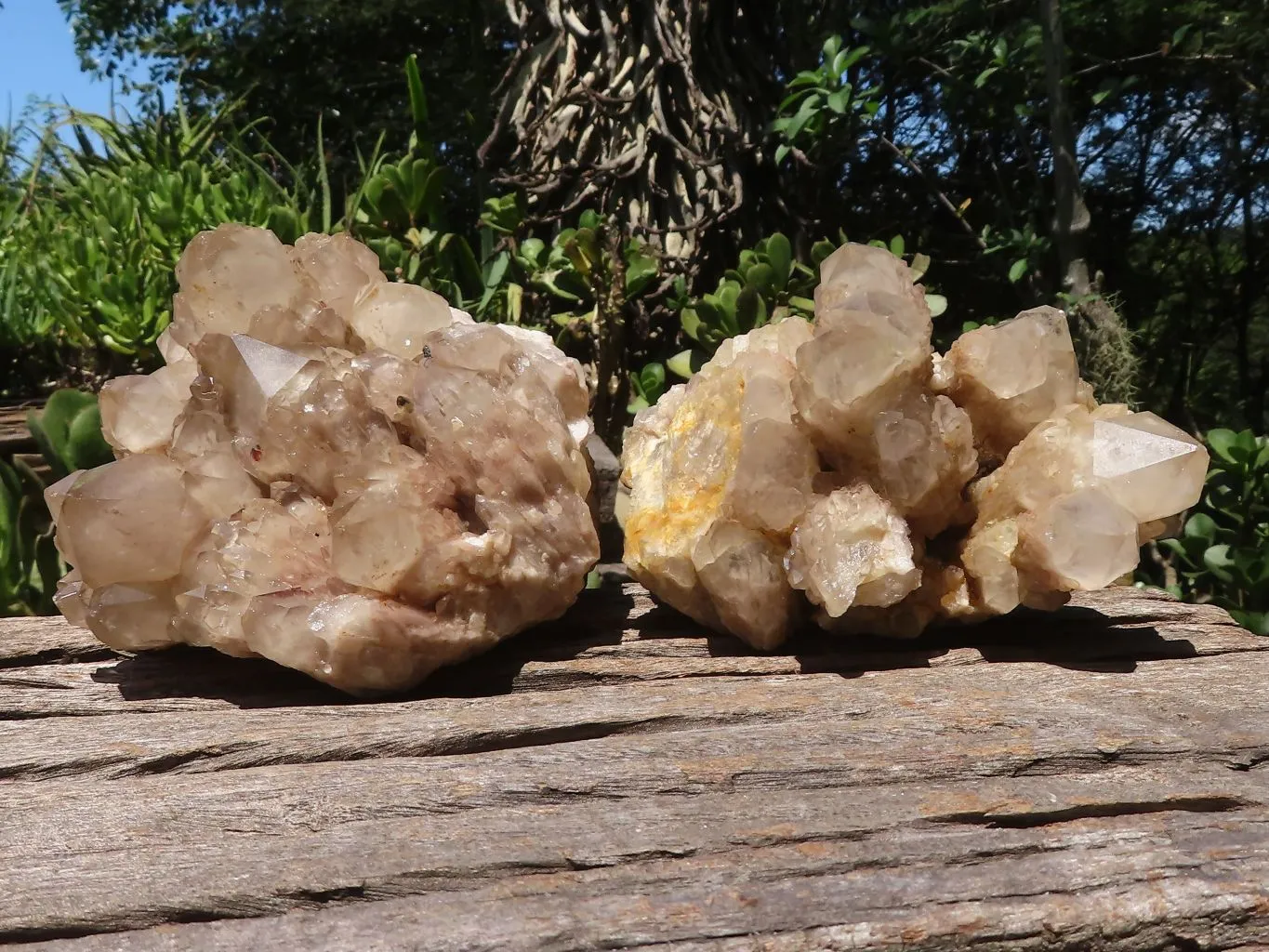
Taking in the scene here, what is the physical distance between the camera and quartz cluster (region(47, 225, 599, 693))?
3.57 ft

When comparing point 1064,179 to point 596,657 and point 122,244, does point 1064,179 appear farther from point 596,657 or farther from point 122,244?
point 122,244

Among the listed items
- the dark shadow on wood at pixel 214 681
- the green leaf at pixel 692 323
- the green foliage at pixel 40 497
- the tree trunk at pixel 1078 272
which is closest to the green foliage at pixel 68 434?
the green foliage at pixel 40 497

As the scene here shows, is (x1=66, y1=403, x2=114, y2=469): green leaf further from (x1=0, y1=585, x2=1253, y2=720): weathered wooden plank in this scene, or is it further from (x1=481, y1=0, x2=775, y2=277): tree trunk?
(x1=481, y1=0, x2=775, y2=277): tree trunk

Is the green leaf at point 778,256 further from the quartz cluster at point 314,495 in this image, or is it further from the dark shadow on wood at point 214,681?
the dark shadow on wood at point 214,681

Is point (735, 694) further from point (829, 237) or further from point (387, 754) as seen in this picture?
point (829, 237)

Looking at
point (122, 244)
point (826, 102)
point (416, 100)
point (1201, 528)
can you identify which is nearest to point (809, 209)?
point (826, 102)

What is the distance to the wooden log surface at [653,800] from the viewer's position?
0.81 meters

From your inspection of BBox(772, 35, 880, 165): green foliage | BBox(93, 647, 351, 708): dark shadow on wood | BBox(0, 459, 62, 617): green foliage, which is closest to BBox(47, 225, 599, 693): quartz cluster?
BBox(93, 647, 351, 708): dark shadow on wood

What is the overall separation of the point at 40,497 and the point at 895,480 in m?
1.27

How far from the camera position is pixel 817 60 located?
7.81 ft

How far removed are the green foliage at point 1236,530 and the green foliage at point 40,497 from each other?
5.99 ft

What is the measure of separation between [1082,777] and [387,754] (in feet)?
2.26

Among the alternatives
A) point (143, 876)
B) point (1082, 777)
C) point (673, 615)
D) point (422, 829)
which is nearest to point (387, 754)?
point (422, 829)

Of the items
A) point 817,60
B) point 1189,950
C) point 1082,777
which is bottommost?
point 1189,950
